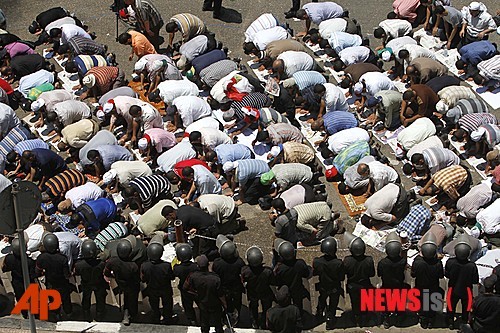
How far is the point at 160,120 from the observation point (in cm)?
2120

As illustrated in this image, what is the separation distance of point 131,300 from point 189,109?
548 centimetres

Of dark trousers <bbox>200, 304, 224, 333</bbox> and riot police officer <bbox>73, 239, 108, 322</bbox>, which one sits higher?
riot police officer <bbox>73, 239, 108, 322</bbox>

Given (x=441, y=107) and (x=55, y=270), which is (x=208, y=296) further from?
(x=441, y=107)

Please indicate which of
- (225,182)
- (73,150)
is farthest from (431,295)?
(73,150)

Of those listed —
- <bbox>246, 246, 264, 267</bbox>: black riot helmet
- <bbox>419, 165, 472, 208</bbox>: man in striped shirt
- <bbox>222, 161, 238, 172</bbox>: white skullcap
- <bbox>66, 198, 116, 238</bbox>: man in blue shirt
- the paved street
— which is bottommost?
<bbox>246, 246, 264, 267</bbox>: black riot helmet

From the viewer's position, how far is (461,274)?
1631cm

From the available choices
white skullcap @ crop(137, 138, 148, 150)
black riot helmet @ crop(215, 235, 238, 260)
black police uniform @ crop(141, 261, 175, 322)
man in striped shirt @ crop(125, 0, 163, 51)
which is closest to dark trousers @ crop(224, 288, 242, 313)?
black riot helmet @ crop(215, 235, 238, 260)

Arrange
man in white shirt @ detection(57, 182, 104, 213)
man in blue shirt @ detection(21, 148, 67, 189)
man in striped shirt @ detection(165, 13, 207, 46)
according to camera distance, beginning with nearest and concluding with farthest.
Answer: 1. man in white shirt @ detection(57, 182, 104, 213)
2. man in blue shirt @ detection(21, 148, 67, 189)
3. man in striped shirt @ detection(165, 13, 207, 46)

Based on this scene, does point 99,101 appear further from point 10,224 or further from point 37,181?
point 10,224

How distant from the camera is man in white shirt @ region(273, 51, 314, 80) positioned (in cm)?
2240

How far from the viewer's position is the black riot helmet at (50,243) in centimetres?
1647

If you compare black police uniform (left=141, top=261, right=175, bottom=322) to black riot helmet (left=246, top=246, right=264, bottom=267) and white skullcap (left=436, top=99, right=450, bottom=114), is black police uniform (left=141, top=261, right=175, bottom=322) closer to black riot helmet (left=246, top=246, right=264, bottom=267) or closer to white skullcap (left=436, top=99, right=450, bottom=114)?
black riot helmet (left=246, top=246, right=264, bottom=267)

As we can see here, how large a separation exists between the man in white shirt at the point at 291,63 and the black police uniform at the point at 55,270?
7.59m

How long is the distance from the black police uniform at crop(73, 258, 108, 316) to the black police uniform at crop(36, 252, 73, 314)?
0.64 feet
